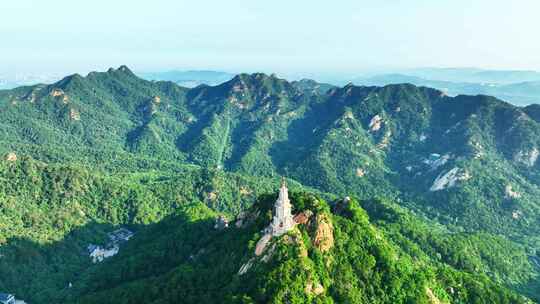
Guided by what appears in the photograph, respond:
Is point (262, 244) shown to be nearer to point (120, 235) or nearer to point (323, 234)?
point (323, 234)

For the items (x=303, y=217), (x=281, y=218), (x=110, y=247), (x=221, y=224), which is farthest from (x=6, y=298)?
(x=303, y=217)

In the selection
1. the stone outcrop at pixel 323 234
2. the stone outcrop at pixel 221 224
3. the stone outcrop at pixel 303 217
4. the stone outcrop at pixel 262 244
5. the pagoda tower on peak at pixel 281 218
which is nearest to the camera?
the stone outcrop at pixel 262 244

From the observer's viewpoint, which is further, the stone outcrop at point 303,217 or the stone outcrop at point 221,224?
the stone outcrop at point 221,224

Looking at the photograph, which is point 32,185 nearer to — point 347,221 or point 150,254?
point 150,254

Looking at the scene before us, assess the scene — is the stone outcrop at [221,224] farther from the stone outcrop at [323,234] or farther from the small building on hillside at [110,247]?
the small building on hillside at [110,247]

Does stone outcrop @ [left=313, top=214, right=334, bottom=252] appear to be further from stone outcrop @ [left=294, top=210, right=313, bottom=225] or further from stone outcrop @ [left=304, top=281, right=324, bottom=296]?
stone outcrop @ [left=304, top=281, right=324, bottom=296]

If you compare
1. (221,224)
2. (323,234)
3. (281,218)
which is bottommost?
(221,224)

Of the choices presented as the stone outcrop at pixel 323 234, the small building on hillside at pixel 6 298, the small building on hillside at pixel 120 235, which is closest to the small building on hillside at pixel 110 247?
the small building on hillside at pixel 120 235

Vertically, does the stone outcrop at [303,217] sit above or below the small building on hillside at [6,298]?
above

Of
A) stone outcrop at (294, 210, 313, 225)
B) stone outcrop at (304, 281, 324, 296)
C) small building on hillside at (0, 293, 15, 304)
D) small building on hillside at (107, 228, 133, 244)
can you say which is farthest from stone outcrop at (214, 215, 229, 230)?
small building on hillside at (107, 228, 133, 244)

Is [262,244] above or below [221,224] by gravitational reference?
above

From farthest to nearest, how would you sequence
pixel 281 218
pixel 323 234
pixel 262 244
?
pixel 323 234 → pixel 281 218 → pixel 262 244

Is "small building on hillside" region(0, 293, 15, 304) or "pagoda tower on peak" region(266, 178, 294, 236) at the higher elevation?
"pagoda tower on peak" region(266, 178, 294, 236)
